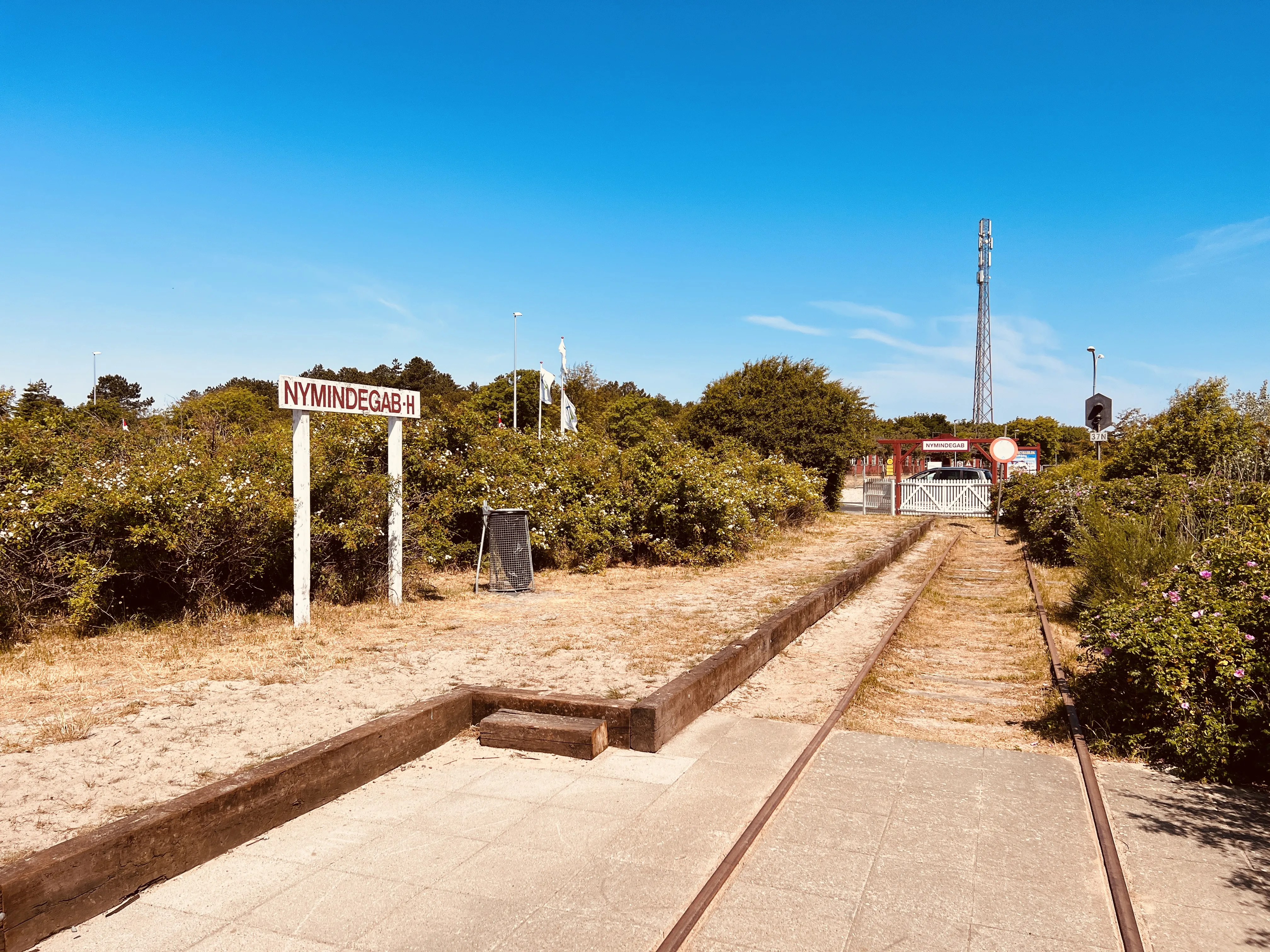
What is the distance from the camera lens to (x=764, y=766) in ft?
17.9

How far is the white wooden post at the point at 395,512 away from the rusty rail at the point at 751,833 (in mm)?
5702

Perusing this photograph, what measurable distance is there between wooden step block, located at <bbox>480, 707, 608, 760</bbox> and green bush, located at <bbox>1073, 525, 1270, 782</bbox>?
3519 mm

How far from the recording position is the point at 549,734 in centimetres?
572

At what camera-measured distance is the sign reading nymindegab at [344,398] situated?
29.7 ft

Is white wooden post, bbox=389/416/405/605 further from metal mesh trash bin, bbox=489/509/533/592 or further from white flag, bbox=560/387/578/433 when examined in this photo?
white flag, bbox=560/387/578/433

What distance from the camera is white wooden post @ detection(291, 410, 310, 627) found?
29.9 ft

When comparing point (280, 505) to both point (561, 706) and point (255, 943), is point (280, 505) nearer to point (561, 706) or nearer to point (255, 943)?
point (561, 706)

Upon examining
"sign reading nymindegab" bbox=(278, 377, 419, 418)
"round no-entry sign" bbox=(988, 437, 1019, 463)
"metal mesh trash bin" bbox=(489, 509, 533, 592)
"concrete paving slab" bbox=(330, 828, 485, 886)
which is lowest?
"concrete paving slab" bbox=(330, 828, 485, 886)

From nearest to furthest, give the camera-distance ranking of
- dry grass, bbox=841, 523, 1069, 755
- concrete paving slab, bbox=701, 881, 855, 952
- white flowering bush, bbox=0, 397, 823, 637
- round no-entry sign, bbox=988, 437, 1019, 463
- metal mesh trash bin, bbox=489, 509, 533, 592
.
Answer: concrete paving slab, bbox=701, 881, 855, 952
dry grass, bbox=841, 523, 1069, 755
white flowering bush, bbox=0, 397, 823, 637
metal mesh trash bin, bbox=489, 509, 533, 592
round no-entry sign, bbox=988, 437, 1019, 463

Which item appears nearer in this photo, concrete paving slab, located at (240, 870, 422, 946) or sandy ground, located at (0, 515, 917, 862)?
concrete paving slab, located at (240, 870, 422, 946)

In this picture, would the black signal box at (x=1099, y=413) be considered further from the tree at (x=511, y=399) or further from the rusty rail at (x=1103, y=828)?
the tree at (x=511, y=399)

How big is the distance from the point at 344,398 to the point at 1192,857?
27.9 feet

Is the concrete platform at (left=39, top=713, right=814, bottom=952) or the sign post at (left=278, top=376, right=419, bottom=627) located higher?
the sign post at (left=278, top=376, right=419, bottom=627)

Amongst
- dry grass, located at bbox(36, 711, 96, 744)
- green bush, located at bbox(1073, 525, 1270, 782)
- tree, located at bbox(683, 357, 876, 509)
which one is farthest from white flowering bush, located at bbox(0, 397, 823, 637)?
tree, located at bbox(683, 357, 876, 509)
